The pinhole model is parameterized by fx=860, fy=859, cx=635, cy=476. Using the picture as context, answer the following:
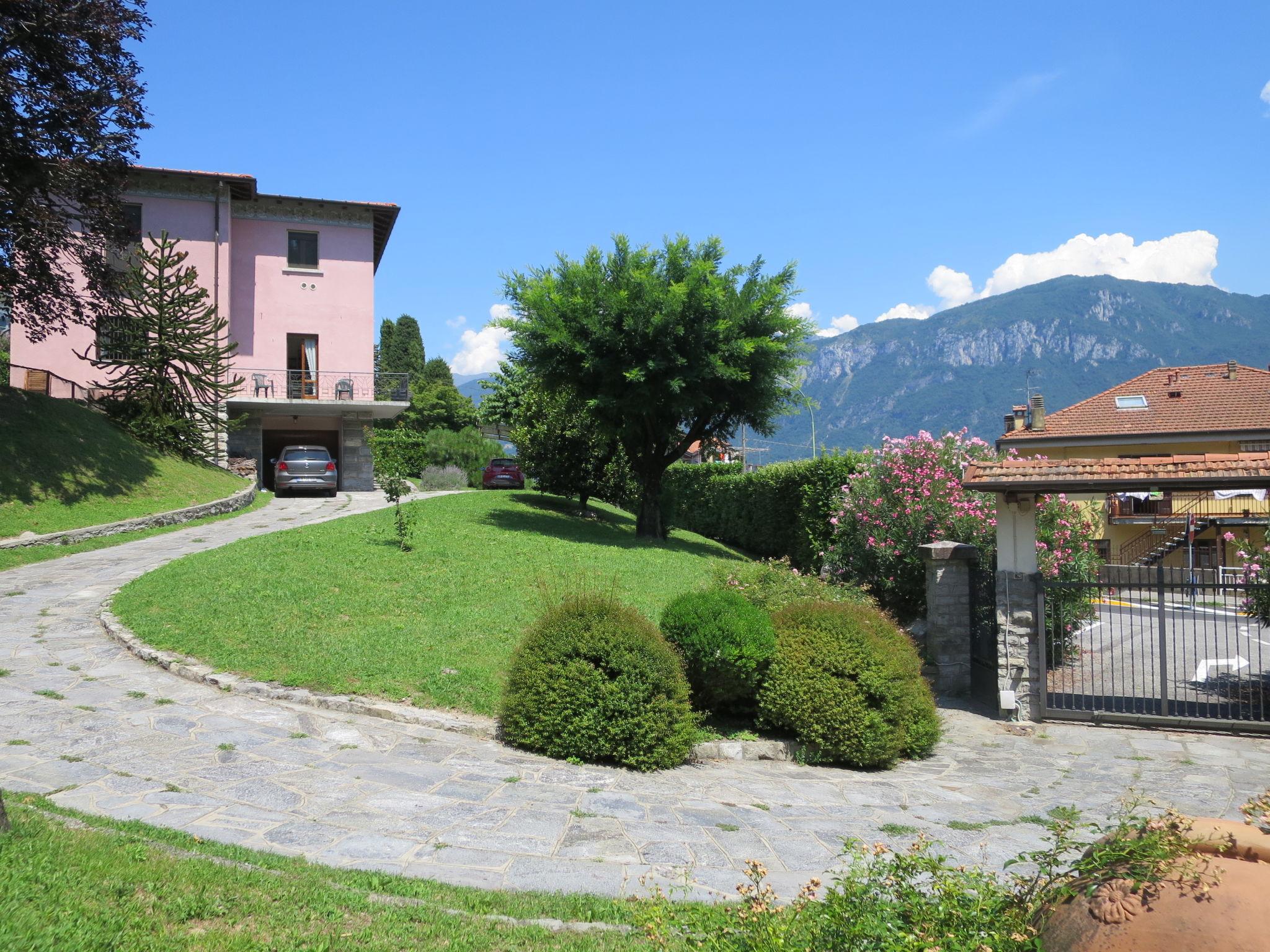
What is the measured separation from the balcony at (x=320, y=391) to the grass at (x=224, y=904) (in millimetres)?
26727

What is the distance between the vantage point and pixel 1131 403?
122 ft

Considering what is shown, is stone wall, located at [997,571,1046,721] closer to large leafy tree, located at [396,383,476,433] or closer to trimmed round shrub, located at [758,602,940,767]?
trimmed round shrub, located at [758,602,940,767]

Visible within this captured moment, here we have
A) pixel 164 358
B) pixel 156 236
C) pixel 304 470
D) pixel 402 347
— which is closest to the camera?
pixel 164 358

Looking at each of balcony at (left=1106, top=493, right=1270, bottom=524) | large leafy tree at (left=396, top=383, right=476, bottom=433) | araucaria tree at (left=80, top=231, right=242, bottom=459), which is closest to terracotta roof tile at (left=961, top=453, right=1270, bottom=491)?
araucaria tree at (left=80, top=231, right=242, bottom=459)

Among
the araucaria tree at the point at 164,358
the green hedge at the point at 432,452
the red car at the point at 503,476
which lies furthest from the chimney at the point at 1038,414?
the araucaria tree at the point at 164,358

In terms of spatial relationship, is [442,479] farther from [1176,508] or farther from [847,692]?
[1176,508]

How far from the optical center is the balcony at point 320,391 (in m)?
30.2

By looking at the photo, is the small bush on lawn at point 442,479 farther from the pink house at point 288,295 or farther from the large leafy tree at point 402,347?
the large leafy tree at point 402,347

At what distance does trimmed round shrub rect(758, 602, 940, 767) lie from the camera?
8.09 m

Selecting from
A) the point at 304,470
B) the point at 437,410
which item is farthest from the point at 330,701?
the point at 437,410

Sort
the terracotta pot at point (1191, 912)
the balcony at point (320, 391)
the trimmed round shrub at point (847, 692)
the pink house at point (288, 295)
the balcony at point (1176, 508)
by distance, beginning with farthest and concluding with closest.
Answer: the balcony at point (320, 391) → the balcony at point (1176, 508) → the pink house at point (288, 295) → the trimmed round shrub at point (847, 692) → the terracotta pot at point (1191, 912)

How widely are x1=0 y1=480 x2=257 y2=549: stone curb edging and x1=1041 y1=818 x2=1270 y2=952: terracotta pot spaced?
1812 cm

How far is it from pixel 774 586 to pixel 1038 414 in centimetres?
3214

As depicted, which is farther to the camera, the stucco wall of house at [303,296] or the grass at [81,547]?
the stucco wall of house at [303,296]
